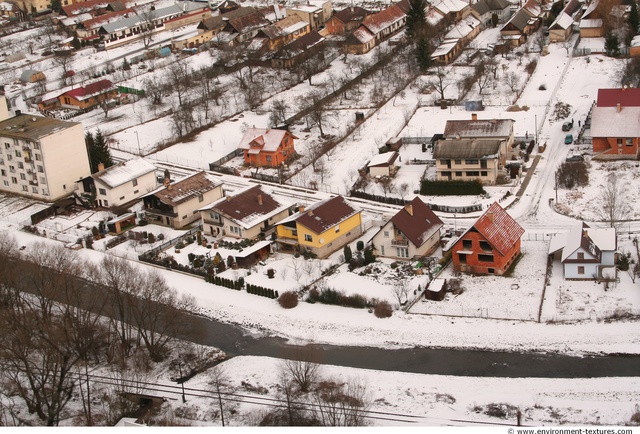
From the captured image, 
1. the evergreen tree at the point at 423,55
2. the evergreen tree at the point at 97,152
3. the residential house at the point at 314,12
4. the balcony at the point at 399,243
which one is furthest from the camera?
the residential house at the point at 314,12

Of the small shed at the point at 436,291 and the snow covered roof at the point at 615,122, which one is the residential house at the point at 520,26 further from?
the small shed at the point at 436,291

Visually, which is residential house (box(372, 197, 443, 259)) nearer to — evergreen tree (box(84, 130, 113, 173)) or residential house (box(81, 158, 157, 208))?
residential house (box(81, 158, 157, 208))

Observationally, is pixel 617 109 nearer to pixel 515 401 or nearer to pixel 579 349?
pixel 579 349

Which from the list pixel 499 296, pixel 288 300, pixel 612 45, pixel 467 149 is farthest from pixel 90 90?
pixel 499 296

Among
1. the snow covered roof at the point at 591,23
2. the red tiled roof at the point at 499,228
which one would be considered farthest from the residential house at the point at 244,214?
the snow covered roof at the point at 591,23

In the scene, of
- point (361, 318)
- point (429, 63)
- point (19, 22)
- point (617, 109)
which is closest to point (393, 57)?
point (429, 63)

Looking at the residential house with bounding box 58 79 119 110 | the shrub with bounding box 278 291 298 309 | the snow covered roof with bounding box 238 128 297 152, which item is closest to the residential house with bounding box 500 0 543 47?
the snow covered roof with bounding box 238 128 297 152
